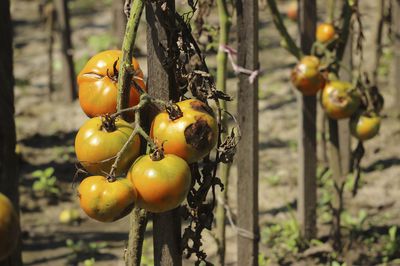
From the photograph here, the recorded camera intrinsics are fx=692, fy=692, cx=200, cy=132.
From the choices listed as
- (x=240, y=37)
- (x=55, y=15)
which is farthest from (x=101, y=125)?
(x=55, y=15)

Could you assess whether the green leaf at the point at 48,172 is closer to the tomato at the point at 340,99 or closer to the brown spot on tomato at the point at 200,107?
the tomato at the point at 340,99

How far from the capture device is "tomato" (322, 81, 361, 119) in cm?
319

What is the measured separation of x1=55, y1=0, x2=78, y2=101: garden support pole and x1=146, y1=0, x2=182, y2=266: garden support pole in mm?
5238

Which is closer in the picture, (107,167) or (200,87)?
(107,167)

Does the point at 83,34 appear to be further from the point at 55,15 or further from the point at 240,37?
the point at 240,37

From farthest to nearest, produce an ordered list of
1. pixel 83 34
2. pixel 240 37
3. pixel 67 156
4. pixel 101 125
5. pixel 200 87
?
pixel 83 34 < pixel 67 156 < pixel 240 37 < pixel 200 87 < pixel 101 125

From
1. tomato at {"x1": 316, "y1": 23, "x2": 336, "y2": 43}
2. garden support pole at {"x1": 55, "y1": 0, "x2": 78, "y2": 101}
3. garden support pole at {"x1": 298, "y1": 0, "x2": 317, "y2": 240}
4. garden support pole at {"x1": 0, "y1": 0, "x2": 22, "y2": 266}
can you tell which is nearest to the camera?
garden support pole at {"x1": 0, "y1": 0, "x2": 22, "y2": 266}

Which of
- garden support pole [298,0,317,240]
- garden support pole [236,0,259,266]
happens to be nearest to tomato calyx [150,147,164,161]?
garden support pole [236,0,259,266]

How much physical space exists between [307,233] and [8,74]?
2152 millimetres

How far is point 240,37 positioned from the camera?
2912 mm

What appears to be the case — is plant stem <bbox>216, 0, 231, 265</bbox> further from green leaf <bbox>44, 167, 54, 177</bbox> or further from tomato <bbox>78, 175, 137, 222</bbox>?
green leaf <bbox>44, 167, 54, 177</bbox>

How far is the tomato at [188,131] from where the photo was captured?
1549 mm

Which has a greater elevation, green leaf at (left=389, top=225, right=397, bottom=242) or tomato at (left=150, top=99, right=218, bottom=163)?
tomato at (left=150, top=99, right=218, bottom=163)

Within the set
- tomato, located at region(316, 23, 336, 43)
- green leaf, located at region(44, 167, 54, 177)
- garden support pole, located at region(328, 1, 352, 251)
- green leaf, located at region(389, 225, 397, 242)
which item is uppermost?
tomato, located at region(316, 23, 336, 43)
